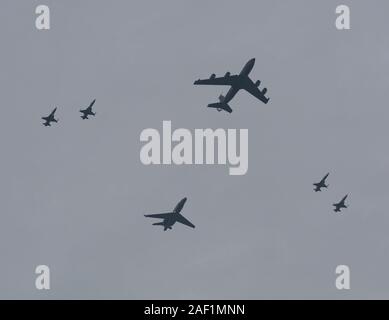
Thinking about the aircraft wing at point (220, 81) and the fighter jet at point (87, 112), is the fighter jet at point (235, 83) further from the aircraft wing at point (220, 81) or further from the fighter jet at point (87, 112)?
the fighter jet at point (87, 112)

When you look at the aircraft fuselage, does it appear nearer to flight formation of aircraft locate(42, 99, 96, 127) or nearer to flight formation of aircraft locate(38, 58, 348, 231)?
flight formation of aircraft locate(38, 58, 348, 231)

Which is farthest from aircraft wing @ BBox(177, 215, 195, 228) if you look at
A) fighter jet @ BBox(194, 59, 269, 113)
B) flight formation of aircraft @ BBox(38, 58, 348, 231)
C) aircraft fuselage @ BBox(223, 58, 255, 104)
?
aircraft fuselage @ BBox(223, 58, 255, 104)

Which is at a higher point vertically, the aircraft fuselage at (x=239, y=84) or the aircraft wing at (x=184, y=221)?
the aircraft fuselage at (x=239, y=84)

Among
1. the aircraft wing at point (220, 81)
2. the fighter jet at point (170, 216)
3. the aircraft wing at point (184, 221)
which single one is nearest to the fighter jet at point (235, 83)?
the aircraft wing at point (220, 81)

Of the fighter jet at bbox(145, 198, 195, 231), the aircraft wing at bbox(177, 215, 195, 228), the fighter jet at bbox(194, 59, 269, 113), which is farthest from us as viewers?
the aircraft wing at bbox(177, 215, 195, 228)

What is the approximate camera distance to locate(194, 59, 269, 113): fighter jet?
16107cm

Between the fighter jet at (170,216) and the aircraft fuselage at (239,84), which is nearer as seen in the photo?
the aircraft fuselage at (239,84)

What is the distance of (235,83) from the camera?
547 feet

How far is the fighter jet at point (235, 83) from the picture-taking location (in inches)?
6342

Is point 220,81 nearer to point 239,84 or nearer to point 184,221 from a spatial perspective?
point 239,84

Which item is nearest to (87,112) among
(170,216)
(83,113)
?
(83,113)
